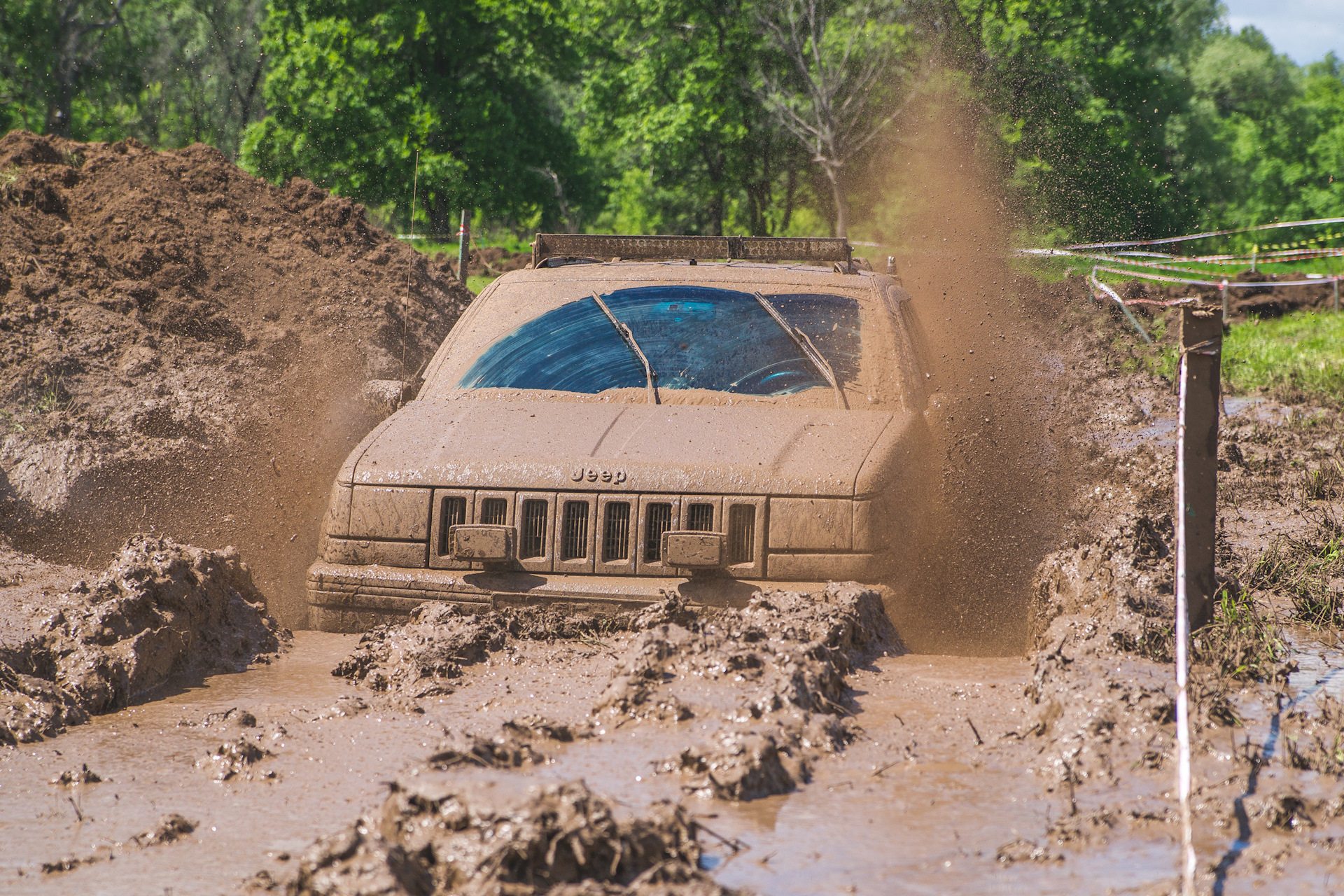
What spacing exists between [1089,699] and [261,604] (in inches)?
130

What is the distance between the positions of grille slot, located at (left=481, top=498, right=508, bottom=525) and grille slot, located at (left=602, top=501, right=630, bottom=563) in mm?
399

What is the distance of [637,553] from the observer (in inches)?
177

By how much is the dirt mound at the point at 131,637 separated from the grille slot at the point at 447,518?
2.59 ft

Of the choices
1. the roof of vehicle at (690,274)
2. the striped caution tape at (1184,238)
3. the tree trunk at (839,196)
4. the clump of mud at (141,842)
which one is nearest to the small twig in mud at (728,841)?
the clump of mud at (141,842)

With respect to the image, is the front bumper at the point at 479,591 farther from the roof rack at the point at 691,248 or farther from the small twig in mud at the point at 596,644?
the roof rack at the point at 691,248

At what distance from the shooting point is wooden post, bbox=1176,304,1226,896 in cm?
388

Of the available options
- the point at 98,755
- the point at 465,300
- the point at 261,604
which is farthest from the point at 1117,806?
the point at 465,300

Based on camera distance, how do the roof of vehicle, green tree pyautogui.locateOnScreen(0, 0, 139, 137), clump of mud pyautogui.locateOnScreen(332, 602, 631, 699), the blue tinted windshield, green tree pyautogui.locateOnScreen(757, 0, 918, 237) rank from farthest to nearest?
green tree pyautogui.locateOnScreen(0, 0, 139, 137), green tree pyautogui.locateOnScreen(757, 0, 918, 237), the roof of vehicle, the blue tinted windshield, clump of mud pyautogui.locateOnScreen(332, 602, 631, 699)

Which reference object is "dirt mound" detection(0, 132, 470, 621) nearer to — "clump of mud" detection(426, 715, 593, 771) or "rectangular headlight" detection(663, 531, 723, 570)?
"rectangular headlight" detection(663, 531, 723, 570)

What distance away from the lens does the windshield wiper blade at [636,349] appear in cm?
538

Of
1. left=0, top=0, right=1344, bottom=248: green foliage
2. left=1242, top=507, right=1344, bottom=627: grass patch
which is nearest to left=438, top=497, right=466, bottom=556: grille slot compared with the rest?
left=1242, top=507, right=1344, bottom=627: grass patch

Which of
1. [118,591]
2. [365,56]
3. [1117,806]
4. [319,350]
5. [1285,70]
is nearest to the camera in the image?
[1117,806]

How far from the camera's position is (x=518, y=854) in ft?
8.10

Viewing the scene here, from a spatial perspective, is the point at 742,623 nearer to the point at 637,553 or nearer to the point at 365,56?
the point at 637,553
